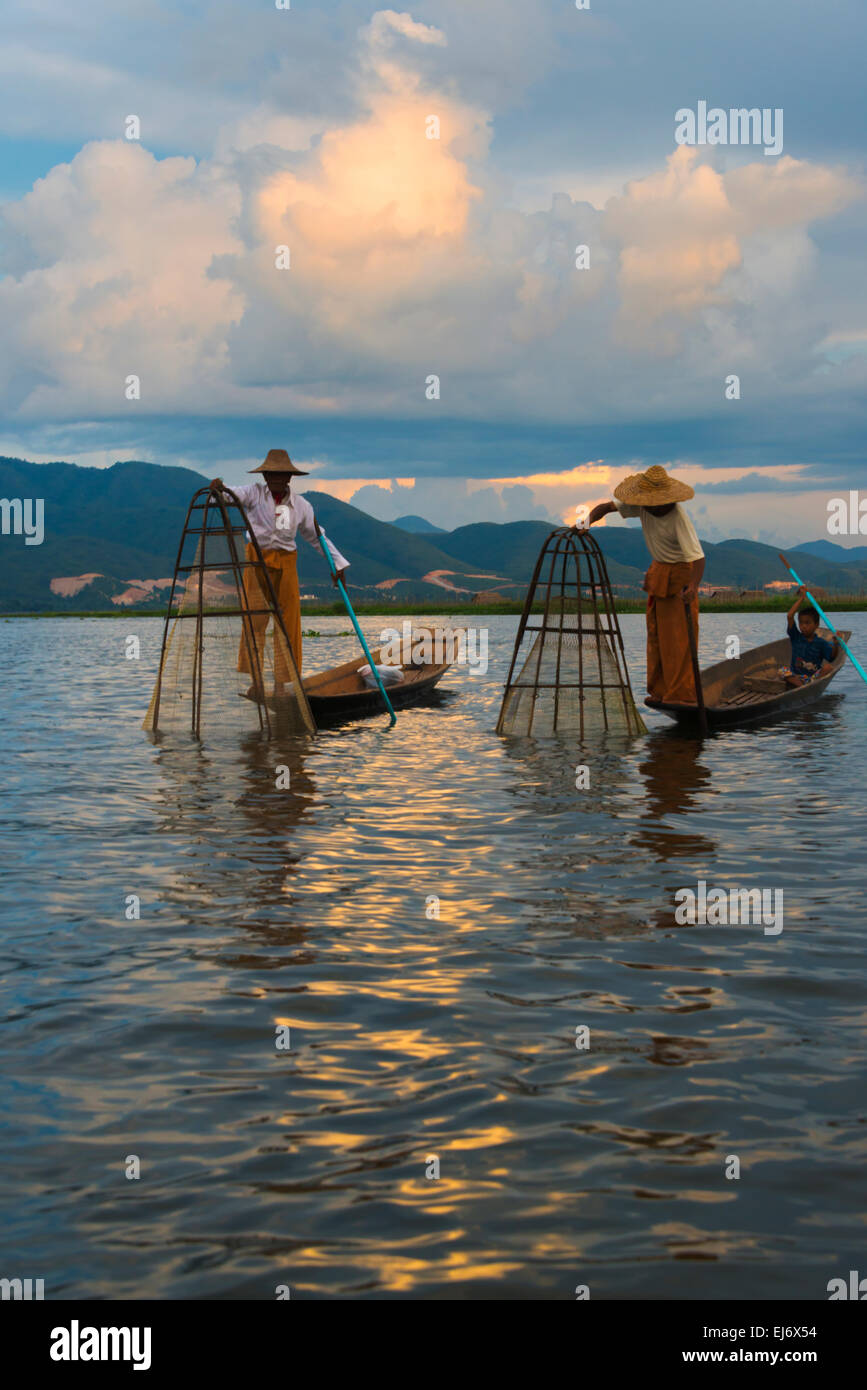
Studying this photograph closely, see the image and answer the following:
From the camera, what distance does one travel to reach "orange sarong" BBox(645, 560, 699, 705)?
11758mm

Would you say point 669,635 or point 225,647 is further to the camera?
point 669,635

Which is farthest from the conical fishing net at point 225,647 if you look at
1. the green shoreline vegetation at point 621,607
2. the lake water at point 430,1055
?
the green shoreline vegetation at point 621,607

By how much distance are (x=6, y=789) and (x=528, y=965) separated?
6067 millimetres

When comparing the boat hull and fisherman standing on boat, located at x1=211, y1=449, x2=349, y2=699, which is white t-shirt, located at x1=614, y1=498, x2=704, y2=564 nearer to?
fisherman standing on boat, located at x1=211, y1=449, x2=349, y2=699

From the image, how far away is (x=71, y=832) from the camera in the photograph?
7668mm

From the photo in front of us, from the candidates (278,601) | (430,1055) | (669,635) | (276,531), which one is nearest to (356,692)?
(278,601)

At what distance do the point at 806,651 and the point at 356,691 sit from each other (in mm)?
6127

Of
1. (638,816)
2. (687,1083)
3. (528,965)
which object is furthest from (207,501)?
(687,1083)

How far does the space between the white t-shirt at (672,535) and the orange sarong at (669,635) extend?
0.09 m

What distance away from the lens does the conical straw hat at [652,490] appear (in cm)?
1143

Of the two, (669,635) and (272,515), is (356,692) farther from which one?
(669,635)

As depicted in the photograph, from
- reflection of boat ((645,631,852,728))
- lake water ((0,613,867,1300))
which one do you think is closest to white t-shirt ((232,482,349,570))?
reflection of boat ((645,631,852,728))

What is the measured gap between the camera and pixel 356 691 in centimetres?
1446
